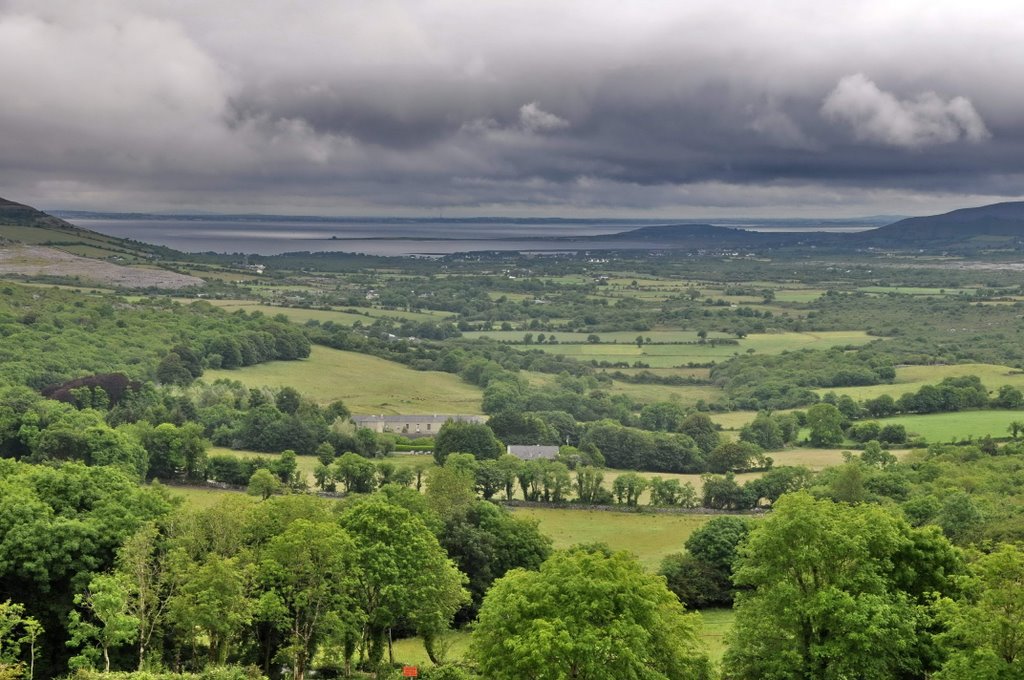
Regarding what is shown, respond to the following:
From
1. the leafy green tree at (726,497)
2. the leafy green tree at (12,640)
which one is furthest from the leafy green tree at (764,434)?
the leafy green tree at (12,640)

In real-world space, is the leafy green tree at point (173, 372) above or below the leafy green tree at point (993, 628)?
below

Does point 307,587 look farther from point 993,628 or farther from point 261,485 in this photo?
point 261,485

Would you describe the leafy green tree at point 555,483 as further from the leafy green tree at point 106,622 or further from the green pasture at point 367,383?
the leafy green tree at point 106,622

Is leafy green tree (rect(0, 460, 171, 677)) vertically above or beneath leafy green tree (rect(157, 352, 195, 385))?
above

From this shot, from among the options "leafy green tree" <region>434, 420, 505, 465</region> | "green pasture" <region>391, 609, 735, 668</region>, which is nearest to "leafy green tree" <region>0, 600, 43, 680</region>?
"green pasture" <region>391, 609, 735, 668</region>

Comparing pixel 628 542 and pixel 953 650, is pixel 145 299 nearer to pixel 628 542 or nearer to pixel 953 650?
pixel 628 542

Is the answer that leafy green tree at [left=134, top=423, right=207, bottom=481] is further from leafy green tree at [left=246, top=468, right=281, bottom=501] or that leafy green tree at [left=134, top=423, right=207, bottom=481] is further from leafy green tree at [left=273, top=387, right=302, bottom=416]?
leafy green tree at [left=273, top=387, right=302, bottom=416]
